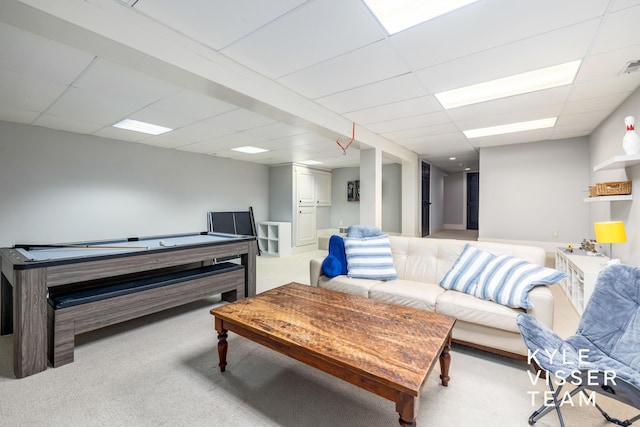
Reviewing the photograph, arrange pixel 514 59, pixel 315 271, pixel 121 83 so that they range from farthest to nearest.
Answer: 1. pixel 315 271
2. pixel 121 83
3. pixel 514 59

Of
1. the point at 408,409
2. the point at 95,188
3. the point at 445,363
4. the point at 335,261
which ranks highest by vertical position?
the point at 95,188

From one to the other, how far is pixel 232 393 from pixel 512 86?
3793mm

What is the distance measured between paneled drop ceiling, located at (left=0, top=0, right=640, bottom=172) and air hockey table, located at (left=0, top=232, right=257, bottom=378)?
1.54 m

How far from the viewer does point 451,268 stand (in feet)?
8.51

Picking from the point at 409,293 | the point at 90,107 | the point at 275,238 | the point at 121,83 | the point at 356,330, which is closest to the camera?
the point at 356,330

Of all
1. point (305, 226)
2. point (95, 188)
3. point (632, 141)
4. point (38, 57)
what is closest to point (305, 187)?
point (305, 226)

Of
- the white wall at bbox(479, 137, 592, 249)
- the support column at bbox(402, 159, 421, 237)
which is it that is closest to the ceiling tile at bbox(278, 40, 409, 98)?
the support column at bbox(402, 159, 421, 237)

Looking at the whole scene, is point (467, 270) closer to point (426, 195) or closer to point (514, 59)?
point (514, 59)

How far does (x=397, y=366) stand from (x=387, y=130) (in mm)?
3703

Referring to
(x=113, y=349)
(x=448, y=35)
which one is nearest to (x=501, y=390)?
(x=448, y=35)

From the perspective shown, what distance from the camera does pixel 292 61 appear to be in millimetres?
2262

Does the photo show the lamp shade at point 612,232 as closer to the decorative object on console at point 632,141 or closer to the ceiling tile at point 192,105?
the decorative object on console at point 632,141

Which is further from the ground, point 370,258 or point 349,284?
point 370,258

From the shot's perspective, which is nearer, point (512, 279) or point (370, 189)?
point (512, 279)
